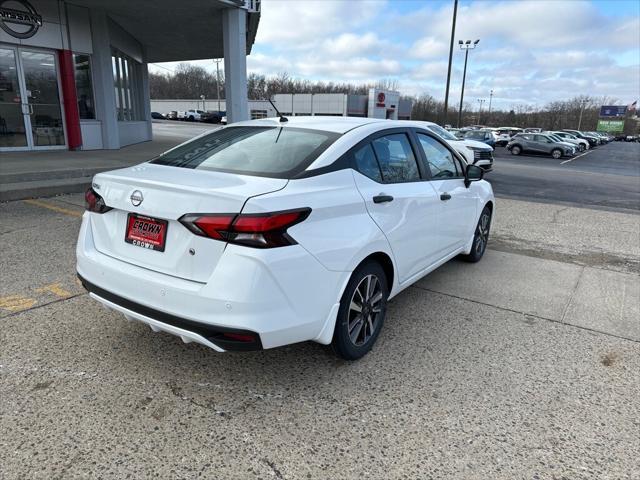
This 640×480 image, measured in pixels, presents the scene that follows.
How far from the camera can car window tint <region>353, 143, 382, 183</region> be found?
10.5 ft

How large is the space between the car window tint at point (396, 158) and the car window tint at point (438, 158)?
0.97ft

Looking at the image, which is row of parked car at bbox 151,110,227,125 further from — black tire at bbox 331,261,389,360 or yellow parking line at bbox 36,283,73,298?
black tire at bbox 331,261,389,360

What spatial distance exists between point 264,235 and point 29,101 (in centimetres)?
1272

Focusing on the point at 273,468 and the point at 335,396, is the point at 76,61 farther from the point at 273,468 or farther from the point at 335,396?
the point at 273,468

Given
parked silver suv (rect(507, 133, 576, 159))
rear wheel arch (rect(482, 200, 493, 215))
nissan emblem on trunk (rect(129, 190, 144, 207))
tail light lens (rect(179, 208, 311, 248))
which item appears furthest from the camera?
parked silver suv (rect(507, 133, 576, 159))

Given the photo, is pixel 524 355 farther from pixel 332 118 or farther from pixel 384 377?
pixel 332 118

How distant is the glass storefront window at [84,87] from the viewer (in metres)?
13.3

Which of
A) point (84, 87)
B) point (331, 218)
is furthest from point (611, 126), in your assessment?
point (331, 218)

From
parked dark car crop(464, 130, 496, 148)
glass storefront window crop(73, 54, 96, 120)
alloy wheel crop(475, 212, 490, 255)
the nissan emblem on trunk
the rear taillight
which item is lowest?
alloy wheel crop(475, 212, 490, 255)

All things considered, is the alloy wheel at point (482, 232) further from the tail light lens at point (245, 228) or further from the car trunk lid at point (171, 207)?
the tail light lens at point (245, 228)

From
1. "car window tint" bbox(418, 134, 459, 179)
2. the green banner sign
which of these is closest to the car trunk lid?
"car window tint" bbox(418, 134, 459, 179)

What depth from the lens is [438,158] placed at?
4398 mm

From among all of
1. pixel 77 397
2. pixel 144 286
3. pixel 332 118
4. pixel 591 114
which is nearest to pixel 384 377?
pixel 144 286

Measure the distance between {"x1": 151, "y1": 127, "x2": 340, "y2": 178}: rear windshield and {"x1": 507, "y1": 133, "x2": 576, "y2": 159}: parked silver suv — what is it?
3142 cm
